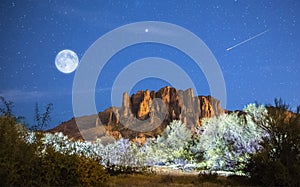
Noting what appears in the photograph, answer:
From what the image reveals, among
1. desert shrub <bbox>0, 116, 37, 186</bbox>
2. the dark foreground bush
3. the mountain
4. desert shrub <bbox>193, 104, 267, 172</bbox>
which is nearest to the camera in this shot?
desert shrub <bbox>0, 116, 37, 186</bbox>

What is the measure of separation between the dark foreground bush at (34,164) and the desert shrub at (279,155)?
634cm

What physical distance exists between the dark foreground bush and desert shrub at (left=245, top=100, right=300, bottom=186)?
6335 millimetres

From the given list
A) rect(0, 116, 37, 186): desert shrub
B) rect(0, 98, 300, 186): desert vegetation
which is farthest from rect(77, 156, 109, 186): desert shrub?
rect(0, 116, 37, 186): desert shrub

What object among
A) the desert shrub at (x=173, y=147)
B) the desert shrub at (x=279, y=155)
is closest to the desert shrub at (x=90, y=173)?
the desert shrub at (x=279, y=155)

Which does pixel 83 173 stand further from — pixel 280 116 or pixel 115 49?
pixel 115 49

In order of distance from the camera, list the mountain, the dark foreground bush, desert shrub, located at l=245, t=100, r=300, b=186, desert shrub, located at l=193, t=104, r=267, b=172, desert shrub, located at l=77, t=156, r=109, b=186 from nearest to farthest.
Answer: the dark foreground bush, desert shrub, located at l=77, t=156, r=109, b=186, desert shrub, located at l=245, t=100, r=300, b=186, desert shrub, located at l=193, t=104, r=267, b=172, the mountain

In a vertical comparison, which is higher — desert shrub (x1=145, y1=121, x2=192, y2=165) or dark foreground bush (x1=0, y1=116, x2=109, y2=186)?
desert shrub (x1=145, y1=121, x2=192, y2=165)

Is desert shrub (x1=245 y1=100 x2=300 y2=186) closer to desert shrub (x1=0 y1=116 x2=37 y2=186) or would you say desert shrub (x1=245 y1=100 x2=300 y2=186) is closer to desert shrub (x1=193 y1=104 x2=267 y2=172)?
desert shrub (x1=193 y1=104 x2=267 y2=172)

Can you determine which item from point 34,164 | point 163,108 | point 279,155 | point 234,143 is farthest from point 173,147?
point 163,108

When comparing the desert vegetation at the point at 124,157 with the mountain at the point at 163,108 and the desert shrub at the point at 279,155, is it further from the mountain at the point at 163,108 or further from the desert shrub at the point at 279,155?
the mountain at the point at 163,108

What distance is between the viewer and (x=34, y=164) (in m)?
9.10

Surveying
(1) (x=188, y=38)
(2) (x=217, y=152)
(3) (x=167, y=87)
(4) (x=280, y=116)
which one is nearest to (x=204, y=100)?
(3) (x=167, y=87)

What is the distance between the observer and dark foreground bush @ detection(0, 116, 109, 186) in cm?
857

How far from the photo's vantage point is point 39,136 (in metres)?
9.41
